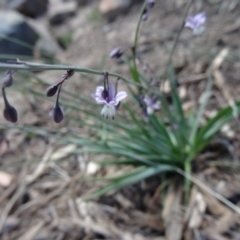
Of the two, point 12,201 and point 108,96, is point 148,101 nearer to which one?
point 108,96

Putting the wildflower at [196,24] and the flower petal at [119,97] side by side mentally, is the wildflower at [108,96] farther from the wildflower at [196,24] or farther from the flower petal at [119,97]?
the wildflower at [196,24]

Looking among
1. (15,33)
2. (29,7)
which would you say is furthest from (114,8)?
(29,7)

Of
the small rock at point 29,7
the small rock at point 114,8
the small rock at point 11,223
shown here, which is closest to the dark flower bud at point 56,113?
the small rock at point 11,223

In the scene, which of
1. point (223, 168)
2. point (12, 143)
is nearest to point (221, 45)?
point (223, 168)

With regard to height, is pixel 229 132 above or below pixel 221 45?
below

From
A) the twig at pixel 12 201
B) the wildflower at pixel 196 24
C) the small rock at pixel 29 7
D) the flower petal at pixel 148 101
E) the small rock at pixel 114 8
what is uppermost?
the small rock at pixel 29 7

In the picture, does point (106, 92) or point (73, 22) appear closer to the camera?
point (106, 92)

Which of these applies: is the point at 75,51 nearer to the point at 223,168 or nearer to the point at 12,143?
the point at 12,143
